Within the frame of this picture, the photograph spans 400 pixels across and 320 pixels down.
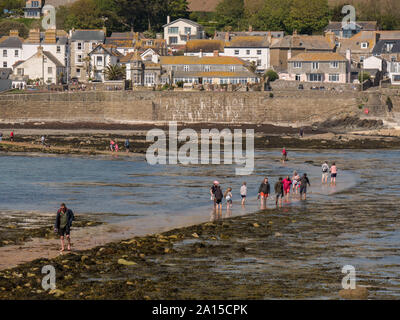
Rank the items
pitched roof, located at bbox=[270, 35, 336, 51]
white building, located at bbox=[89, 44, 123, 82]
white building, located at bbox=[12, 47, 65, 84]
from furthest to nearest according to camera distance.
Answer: white building, located at bbox=[89, 44, 123, 82] < white building, located at bbox=[12, 47, 65, 84] < pitched roof, located at bbox=[270, 35, 336, 51]

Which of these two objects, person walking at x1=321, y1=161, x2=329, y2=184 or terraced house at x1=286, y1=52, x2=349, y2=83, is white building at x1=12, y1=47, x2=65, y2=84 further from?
person walking at x1=321, y1=161, x2=329, y2=184

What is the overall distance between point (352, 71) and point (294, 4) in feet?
75.4

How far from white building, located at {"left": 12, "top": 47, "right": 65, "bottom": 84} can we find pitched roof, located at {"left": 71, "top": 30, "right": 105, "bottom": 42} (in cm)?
555

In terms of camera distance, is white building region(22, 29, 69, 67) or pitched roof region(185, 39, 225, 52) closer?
pitched roof region(185, 39, 225, 52)

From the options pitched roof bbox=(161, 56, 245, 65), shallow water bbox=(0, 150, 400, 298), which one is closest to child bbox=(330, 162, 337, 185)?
shallow water bbox=(0, 150, 400, 298)

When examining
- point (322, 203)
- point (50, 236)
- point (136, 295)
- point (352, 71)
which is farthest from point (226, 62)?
point (136, 295)

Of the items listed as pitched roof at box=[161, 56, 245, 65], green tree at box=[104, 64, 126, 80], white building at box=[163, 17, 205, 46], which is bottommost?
green tree at box=[104, 64, 126, 80]

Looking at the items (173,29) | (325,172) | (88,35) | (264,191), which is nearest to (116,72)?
(88,35)

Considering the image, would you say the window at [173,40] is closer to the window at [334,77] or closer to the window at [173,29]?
the window at [173,29]

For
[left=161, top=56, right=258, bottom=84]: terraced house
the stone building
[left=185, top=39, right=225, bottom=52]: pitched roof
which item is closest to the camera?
[left=161, top=56, right=258, bottom=84]: terraced house

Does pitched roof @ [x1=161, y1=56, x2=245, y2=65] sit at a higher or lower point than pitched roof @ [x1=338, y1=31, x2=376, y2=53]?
lower

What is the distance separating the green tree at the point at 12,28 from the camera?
128 m

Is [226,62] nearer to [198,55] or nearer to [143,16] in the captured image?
[198,55]

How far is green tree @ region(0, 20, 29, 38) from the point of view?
12850cm
